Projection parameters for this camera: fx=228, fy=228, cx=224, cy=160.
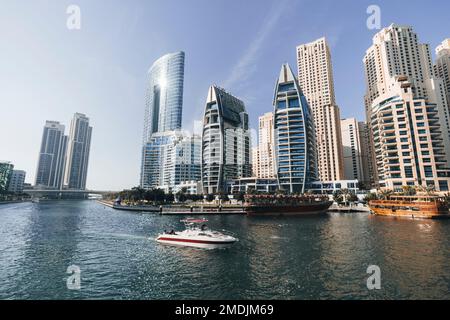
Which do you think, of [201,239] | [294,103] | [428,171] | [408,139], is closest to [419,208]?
[428,171]

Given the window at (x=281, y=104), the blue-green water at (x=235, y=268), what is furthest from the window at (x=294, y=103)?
the blue-green water at (x=235, y=268)

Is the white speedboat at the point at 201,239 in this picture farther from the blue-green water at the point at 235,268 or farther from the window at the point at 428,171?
the window at the point at 428,171

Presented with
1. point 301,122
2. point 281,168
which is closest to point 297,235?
point 281,168

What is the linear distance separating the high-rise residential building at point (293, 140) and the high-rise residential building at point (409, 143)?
1868 inches

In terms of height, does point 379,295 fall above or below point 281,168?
below

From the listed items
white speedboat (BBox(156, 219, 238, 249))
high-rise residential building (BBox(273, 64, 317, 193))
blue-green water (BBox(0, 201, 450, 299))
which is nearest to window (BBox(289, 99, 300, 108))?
high-rise residential building (BBox(273, 64, 317, 193))

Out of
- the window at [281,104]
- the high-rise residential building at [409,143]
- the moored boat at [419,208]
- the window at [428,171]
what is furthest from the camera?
the window at [281,104]

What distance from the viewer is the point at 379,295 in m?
22.8

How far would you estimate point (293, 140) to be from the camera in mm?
178125

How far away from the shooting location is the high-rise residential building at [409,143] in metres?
122

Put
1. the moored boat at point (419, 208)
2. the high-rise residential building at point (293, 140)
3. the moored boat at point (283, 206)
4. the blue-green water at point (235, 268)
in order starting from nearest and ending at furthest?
1. the blue-green water at point (235, 268)
2. the moored boat at point (419, 208)
3. the moored boat at point (283, 206)
4. the high-rise residential building at point (293, 140)
